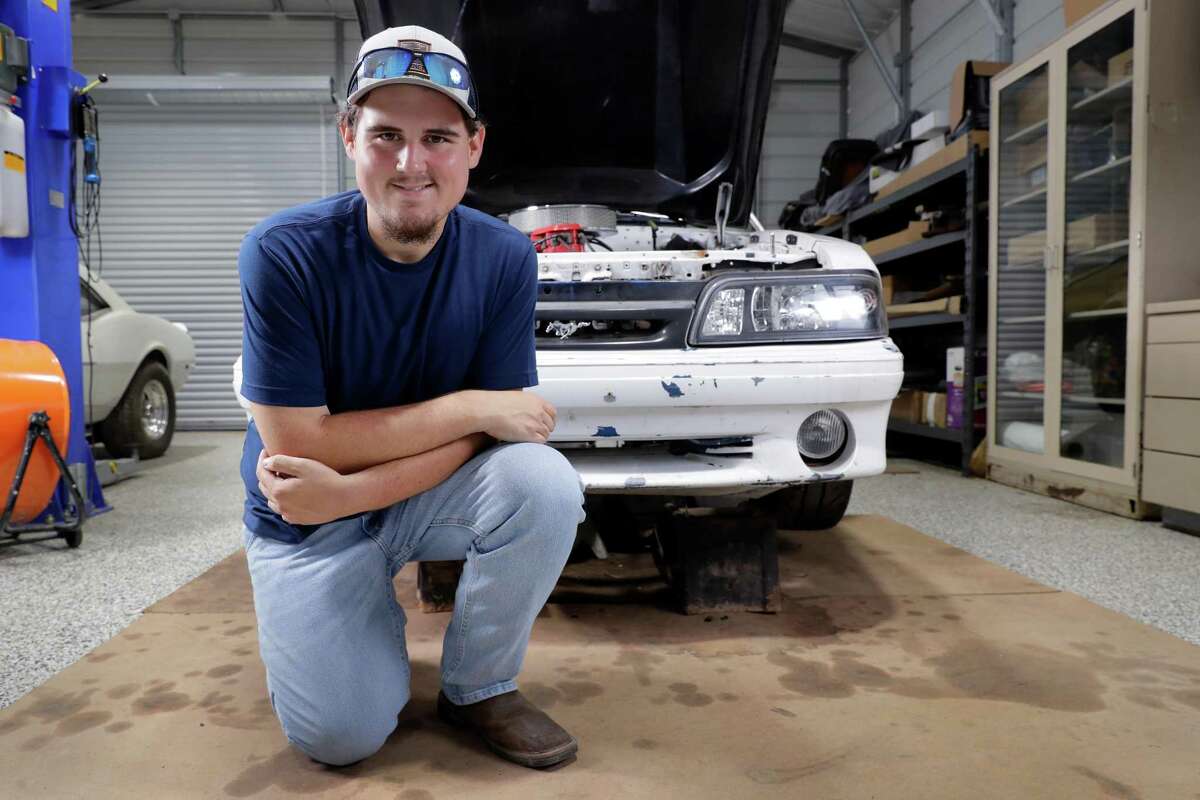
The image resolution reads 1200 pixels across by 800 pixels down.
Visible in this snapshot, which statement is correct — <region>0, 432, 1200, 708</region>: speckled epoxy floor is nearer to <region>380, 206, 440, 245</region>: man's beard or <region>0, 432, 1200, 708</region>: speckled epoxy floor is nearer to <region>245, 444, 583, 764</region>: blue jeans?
<region>245, 444, 583, 764</region>: blue jeans

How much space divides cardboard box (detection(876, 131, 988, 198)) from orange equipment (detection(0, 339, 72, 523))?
15.0 ft

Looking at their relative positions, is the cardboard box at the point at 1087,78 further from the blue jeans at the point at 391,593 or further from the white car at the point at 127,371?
the white car at the point at 127,371

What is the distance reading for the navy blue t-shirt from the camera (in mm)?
1197

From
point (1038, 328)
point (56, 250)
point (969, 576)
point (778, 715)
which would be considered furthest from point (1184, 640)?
point (56, 250)

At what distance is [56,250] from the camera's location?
3182 millimetres

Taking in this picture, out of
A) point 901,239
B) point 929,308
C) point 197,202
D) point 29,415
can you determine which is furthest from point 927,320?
point 197,202

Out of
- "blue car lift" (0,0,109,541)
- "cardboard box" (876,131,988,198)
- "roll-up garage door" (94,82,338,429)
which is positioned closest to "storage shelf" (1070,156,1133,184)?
"cardboard box" (876,131,988,198)

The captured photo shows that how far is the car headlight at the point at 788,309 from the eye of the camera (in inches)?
70.4

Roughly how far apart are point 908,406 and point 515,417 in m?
4.50

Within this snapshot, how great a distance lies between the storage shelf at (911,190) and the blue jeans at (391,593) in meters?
4.15

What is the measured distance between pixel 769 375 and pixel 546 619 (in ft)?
2.75

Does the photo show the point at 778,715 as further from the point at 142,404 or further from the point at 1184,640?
the point at 142,404

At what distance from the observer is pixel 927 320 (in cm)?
491

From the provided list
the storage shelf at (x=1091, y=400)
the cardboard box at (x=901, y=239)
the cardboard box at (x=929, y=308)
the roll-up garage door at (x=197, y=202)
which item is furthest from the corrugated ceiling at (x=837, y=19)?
the storage shelf at (x=1091, y=400)
